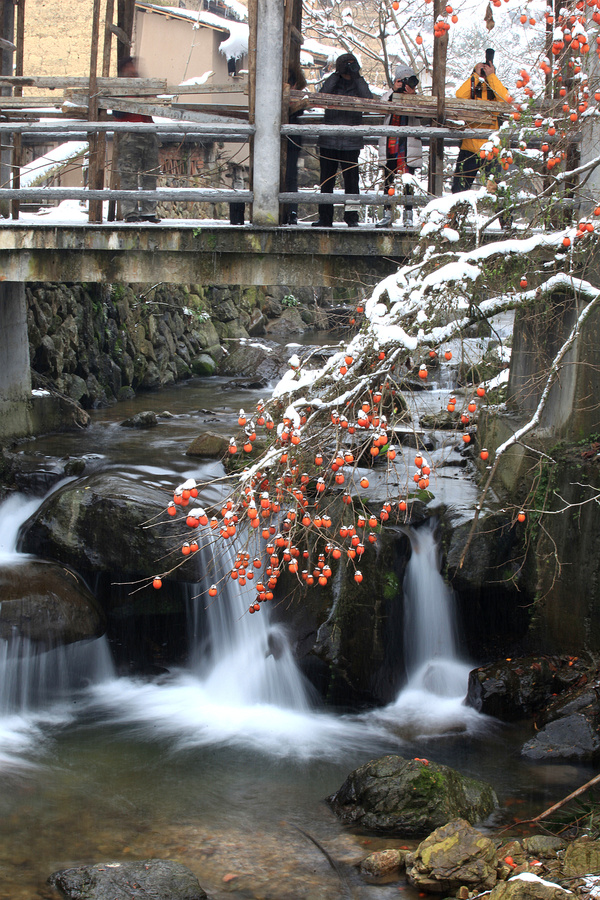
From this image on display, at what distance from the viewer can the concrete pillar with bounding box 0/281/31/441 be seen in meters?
10.5

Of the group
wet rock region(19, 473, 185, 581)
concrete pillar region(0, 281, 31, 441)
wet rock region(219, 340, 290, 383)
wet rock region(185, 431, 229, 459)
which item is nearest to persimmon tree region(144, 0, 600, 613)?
wet rock region(19, 473, 185, 581)

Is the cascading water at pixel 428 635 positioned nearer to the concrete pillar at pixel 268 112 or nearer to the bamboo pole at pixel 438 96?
the bamboo pole at pixel 438 96

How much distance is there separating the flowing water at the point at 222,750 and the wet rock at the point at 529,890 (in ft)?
2.36

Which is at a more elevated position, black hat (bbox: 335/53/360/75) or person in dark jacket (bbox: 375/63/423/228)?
black hat (bbox: 335/53/360/75)

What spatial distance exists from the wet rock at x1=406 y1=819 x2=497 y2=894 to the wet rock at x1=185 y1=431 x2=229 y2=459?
18.2ft

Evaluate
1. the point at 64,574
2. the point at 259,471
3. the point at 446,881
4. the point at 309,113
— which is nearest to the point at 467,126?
the point at 309,113

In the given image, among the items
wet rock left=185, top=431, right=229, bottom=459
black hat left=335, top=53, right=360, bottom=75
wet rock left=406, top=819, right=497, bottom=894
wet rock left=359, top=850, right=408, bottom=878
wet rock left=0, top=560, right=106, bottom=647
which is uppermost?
black hat left=335, top=53, right=360, bottom=75

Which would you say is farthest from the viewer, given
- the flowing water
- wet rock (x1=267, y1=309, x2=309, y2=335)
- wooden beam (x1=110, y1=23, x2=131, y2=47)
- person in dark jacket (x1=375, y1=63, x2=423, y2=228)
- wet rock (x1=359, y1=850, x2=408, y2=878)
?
wet rock (x1=267, y1=309, x2=309, y2=335)

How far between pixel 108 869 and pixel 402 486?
4887 millimetres

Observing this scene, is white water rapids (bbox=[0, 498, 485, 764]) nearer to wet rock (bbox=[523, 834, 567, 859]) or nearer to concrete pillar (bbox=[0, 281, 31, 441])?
wet rock (bbox=[523, 834, 567, 859])

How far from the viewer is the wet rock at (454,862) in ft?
16.4

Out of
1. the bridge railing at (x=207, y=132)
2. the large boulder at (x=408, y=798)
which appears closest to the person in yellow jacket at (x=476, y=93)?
the bridge railing at (x=207, y=132)

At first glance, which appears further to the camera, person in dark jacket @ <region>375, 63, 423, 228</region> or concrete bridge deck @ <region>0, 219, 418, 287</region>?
person in dark jacket @ <region>375, 63, 423, 228</region>

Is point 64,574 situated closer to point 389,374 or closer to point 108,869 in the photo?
point 108,869
